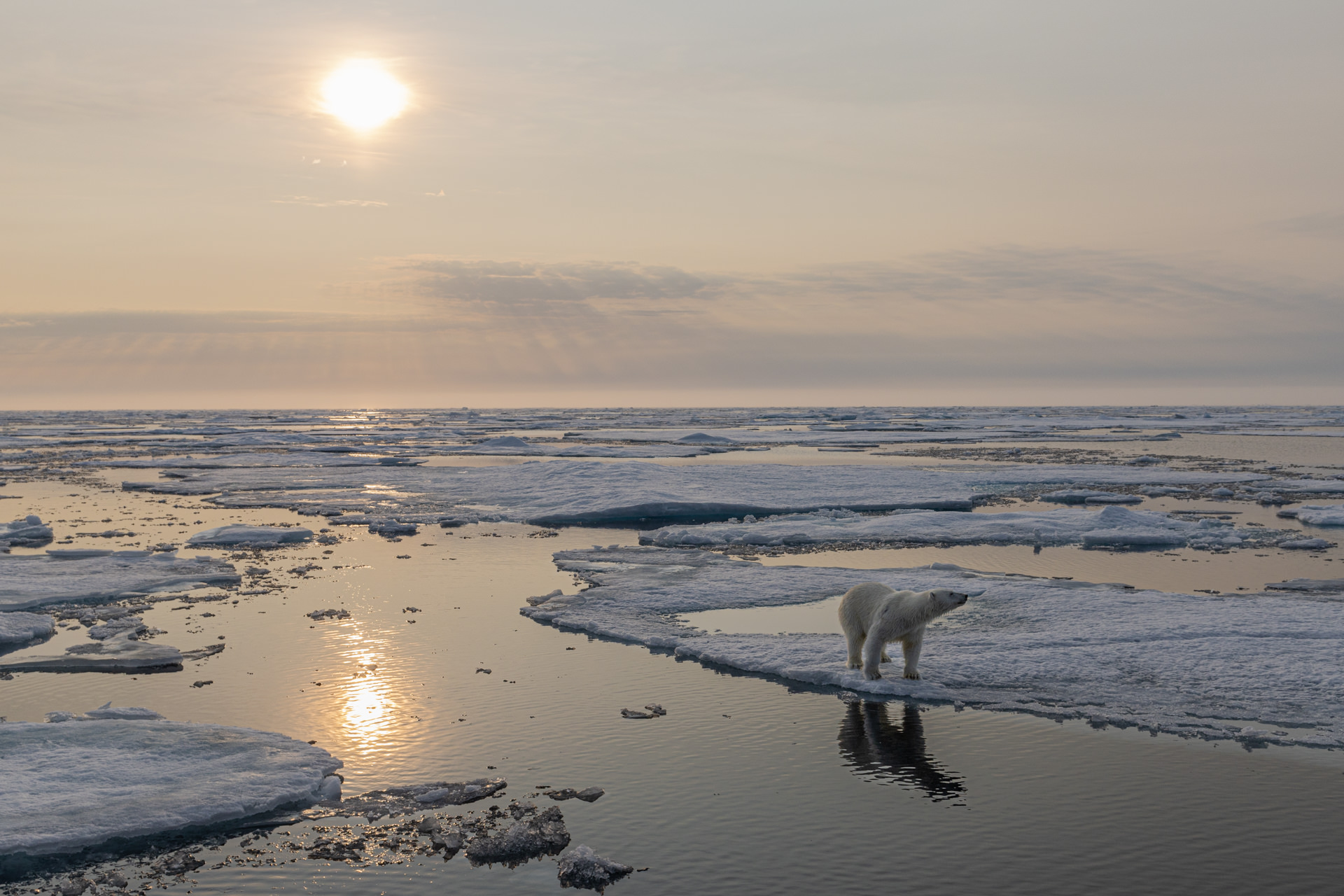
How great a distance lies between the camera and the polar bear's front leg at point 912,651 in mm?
11141

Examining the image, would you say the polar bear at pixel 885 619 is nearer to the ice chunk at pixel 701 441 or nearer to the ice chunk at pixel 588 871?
the ice chunk at pixel 588 871

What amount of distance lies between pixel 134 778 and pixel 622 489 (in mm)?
22316

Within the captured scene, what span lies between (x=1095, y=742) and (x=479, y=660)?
7.25m

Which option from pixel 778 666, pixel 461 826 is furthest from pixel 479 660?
pixel 461 826

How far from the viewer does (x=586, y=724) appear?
32.6ft

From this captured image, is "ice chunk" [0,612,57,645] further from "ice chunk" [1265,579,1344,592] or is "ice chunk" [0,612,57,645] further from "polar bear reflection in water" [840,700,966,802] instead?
"ice chunk" [1265,579,1344,592]

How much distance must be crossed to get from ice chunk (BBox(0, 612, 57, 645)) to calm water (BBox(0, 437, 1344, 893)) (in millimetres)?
457

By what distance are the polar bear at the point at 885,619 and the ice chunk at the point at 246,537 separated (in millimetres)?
15905

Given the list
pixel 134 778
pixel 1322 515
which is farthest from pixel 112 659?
pixel 1322 515

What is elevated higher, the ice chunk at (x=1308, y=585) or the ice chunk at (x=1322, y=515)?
the ice chunk at (x=1322, y=515)

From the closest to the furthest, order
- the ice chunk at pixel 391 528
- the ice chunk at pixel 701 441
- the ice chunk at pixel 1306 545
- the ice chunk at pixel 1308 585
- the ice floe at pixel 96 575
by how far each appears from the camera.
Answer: the ice floe at pixel 96 575
the ice chunk at pixel 1308 585
the ice chunk at pixel 1306 545
the ice chunk at pixel 391 528
the ice chunk at pixel 701 441

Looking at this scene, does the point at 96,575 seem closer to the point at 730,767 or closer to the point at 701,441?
the point at 730,767

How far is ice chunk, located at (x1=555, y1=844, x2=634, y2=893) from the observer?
676 cm

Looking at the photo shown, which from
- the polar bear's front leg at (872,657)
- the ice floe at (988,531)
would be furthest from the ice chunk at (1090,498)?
the polar bear's front leg at (872,657)
